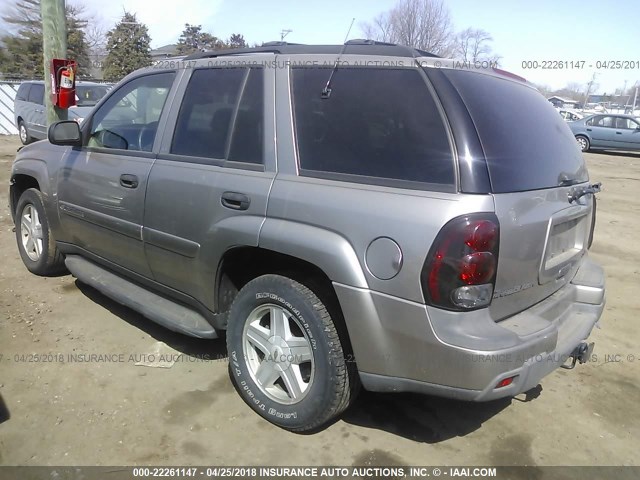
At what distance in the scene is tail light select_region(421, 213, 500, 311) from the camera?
6.95ft

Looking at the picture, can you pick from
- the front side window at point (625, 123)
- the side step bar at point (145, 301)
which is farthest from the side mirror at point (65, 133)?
the front side window at point (625, 123)

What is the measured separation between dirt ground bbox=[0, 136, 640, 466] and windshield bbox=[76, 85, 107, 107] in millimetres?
10872

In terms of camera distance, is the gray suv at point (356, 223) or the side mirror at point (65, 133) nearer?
the gray suv at point (356, 223)

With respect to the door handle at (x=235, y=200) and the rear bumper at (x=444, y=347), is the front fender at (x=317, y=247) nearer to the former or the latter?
the rear bumper at (x=444, y=347)

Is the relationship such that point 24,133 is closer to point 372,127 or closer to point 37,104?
point 37,104

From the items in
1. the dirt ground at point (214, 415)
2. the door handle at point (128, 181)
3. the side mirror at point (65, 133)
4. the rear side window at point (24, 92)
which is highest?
the rear side window at point (24, 92)

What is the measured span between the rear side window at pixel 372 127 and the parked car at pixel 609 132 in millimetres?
18868

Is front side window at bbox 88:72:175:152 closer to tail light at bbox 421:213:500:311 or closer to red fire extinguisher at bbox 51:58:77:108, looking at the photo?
tail light at bbox 421:213:500:311

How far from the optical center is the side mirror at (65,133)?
3.84 metres

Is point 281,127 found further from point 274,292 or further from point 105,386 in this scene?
point 105,386

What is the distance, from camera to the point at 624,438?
113 inches

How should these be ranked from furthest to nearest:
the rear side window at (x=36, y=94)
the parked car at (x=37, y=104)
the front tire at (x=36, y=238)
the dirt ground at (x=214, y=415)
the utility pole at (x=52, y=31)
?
1. the rear side window at (x=36, y=94)
2. the parked car at (x=37, y=104)
3. the utility pole at (x=52, y=31)
4. the front tire at (x=36, y=238)
5. the dirt ground at (x=214, y=415)

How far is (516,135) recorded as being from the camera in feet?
8.13

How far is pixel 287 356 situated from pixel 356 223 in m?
0.86
